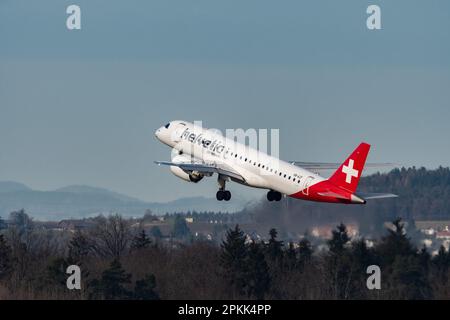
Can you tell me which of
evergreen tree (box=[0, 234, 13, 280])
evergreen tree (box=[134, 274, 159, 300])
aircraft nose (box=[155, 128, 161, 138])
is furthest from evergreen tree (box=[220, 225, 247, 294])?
evergreen tree (box=[0, 234, 13, 280])

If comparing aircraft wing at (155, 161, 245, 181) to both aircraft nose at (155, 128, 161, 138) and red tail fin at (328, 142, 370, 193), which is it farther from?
red tail fin at (328, 142, 370, 193)

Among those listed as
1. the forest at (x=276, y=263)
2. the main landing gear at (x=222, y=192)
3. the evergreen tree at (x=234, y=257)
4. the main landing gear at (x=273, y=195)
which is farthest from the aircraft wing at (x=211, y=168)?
the evergreen tree at (x=234, y=257)

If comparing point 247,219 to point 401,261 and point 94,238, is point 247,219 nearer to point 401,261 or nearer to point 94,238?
point 401,261

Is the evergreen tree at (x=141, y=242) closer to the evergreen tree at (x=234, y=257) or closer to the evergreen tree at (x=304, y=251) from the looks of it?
the evergreen tree at (x=234, y=257)

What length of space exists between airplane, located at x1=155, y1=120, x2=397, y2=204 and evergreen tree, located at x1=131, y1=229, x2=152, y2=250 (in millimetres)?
24335

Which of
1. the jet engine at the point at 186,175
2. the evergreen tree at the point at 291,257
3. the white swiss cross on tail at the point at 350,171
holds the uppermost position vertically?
the jet engine at the point at 186,175

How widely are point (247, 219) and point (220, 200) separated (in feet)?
33.2

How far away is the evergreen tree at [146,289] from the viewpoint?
150m

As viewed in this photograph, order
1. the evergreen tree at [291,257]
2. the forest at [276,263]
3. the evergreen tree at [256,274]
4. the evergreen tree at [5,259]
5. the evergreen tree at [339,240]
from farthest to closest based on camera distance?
the evergreen tree at [5,259] → the evergreen tree at [256,274] → the evergreen tree at [291,257] → the forest at [276,263] → the evergreen tree at [339,240]

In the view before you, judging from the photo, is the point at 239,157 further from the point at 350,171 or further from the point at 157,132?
the point at 157,132

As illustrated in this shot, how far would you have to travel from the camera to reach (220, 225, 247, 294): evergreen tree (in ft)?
506

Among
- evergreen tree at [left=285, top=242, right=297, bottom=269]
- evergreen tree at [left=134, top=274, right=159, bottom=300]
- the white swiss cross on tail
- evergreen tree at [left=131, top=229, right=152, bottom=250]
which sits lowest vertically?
evergreen tree at [left=134, top=274, right=159, bottom=300]

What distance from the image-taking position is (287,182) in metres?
137
